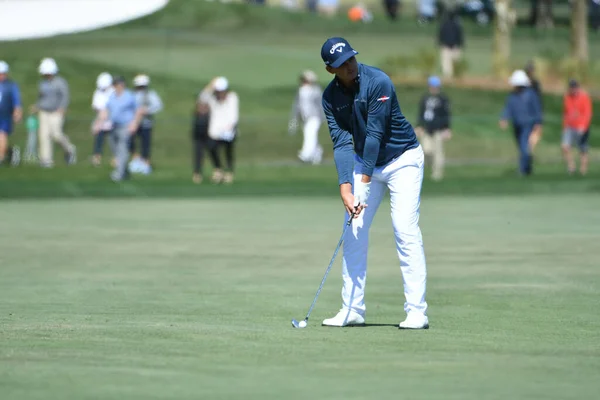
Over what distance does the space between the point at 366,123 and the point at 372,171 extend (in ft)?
1.09

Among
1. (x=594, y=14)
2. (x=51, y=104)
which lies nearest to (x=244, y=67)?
(x=51, y=104)

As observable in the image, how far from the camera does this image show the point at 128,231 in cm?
1869

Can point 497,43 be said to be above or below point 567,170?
above

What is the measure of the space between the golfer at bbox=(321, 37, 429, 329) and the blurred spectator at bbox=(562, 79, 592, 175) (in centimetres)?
1835

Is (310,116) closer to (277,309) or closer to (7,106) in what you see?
(7,106)

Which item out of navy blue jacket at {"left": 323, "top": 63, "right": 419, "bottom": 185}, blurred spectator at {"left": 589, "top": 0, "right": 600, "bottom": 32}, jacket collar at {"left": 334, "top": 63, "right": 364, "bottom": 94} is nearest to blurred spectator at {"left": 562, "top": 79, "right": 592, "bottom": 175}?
navy blue jacket at {"left": 323, "top": 63, "right": 419, "bottom": 185}

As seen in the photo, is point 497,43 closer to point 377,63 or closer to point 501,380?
point 377,63

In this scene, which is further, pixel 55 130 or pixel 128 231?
pixel 55 130

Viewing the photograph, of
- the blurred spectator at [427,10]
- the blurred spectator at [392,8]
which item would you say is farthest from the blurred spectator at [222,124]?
the blurred spectator at [392,8]

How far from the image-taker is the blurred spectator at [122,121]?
2580 cm

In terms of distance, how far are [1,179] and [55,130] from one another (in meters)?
2.25

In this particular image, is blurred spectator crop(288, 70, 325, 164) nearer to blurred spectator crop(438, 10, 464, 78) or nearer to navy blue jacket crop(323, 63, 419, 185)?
blurred spectator crop(438, 10, 464, 78)

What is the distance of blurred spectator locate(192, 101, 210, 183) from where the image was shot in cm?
2686

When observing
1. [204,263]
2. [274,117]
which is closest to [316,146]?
[274,117]
